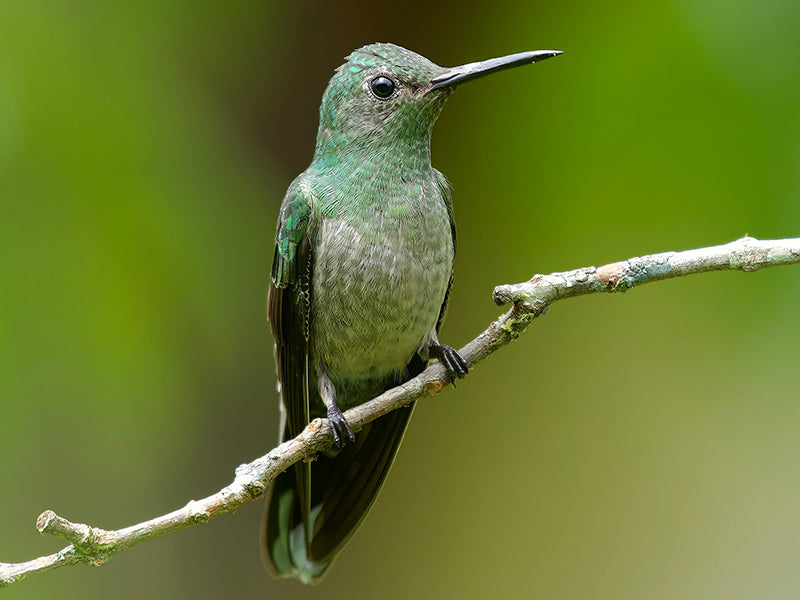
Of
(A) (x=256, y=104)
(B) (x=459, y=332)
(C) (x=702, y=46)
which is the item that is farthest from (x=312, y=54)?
(C) (x=702, y=46)

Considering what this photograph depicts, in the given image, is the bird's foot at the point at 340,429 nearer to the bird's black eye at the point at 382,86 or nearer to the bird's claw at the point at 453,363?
the bird's claw at the point at 453,363

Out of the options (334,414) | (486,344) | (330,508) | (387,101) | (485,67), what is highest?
(387,101)

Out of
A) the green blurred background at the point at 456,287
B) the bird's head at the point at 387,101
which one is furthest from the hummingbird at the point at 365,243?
the green blurred background at the point at 456,287

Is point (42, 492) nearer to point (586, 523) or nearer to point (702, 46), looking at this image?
point (586, 523)

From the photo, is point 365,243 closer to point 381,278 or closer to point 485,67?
point 381,278

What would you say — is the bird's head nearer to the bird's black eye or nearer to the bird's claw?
the bird's black eye

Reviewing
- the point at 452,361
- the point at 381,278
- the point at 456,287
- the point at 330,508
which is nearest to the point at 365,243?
the point at 381,278

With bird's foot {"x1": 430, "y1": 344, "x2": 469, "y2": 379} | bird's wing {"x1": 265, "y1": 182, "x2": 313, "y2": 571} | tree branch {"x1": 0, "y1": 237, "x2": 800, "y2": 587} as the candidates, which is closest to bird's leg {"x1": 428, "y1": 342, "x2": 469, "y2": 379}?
bird's foot {"x1": 430, "y1": 344, "x2": 469, "y2": 379}
